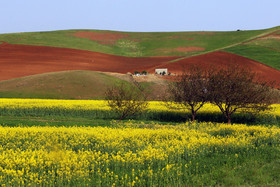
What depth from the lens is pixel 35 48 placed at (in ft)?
334

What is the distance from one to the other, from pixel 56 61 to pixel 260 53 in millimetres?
51374

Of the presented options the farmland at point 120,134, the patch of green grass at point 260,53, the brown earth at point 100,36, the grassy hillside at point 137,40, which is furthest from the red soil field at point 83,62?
the brown earth at point 100,36

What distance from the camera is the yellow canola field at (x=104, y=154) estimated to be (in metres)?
A: 12.0

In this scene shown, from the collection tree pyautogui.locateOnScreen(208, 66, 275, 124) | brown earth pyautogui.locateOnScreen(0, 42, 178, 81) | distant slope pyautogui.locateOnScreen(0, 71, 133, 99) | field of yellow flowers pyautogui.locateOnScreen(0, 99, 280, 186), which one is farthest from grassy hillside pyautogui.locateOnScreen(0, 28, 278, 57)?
field of yellow flowers pyautogui.locateOnScreen(0, 99, 280, 186)

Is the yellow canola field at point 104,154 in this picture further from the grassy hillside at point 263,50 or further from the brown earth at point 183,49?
the brown earth at point 183,49

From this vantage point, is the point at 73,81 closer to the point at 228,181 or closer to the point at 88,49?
the point at 228,181

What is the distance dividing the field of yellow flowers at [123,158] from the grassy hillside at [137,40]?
9155 cm

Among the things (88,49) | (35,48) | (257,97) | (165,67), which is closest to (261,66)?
(165,67)

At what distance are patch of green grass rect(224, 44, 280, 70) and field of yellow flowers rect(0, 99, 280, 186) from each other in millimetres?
58229

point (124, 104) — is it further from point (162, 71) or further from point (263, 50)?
point (263, 50)

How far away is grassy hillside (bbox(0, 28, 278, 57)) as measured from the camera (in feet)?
365

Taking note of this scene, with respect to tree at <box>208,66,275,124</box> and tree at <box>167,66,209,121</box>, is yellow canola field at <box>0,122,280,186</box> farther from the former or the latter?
tree at <box>167,66,209,121</box>

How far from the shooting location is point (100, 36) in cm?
13175

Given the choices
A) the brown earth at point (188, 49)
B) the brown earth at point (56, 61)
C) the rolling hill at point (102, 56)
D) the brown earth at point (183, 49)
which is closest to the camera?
the rolling hill at point (102, 56)
